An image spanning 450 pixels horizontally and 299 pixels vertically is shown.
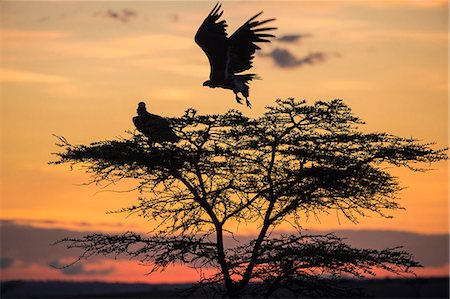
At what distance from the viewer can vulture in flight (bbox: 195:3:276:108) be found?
23672mm

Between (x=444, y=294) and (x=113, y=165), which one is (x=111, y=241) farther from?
(x=444, y=294)

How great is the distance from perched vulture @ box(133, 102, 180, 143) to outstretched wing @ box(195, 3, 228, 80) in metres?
1.96

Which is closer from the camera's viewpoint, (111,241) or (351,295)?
(351,295)

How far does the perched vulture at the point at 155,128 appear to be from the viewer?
24.4m

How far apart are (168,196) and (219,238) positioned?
1762 millimetres

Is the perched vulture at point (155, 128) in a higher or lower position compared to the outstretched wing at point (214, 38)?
lower

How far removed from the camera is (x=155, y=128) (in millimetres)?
24484

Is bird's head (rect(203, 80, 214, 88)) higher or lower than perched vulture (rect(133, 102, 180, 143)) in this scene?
higher

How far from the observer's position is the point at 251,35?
928 inches

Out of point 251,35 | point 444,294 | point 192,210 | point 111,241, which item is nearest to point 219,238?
point 192,210

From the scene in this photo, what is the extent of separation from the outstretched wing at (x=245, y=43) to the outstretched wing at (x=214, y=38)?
23 cm

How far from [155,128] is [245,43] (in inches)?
127

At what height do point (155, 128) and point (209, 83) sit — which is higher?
point (209, 83)

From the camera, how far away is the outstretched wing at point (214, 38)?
23859 millimetres
